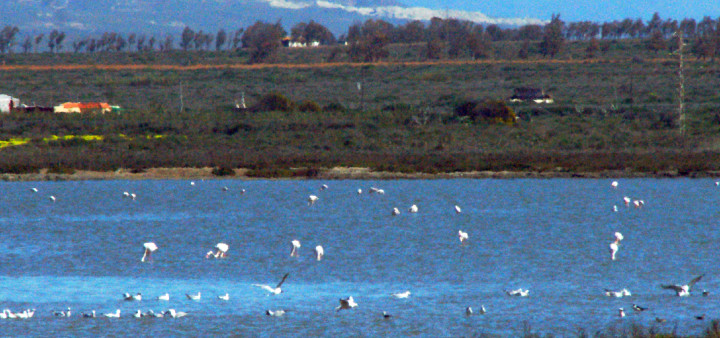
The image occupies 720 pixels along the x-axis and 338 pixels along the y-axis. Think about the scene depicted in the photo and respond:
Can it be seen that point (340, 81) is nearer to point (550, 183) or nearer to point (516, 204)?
point (550, 183)

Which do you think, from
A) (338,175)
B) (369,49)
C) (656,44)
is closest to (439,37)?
(369,49)

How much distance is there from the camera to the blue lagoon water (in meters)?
13.9

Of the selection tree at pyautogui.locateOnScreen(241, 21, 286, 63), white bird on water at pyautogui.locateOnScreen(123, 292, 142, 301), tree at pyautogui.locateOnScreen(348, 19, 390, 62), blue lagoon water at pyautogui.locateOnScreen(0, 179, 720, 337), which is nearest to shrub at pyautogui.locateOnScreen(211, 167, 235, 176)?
blue lagoon water at pyautogui.locateOnScreen(0, 179, 720, 337)

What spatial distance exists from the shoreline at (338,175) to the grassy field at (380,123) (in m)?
0.44

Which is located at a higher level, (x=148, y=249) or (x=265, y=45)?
(x=265, y=45)

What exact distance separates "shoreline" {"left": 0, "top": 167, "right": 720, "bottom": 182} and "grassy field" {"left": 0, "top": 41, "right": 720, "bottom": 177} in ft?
1.44

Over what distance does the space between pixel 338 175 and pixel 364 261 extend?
77.9ft

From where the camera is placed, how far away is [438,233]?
25266mm

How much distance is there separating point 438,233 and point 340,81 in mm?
68211

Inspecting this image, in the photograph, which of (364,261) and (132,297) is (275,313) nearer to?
(132,297)

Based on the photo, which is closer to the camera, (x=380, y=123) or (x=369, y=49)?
(x=380, y=123)

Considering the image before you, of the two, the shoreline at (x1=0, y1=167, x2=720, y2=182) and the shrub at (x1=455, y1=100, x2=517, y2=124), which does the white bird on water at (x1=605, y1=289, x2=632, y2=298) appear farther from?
the shrub at (x1=455, y1=100, x2=517, y2=124)

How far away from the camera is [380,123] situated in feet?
190

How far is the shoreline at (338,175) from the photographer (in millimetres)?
42469
